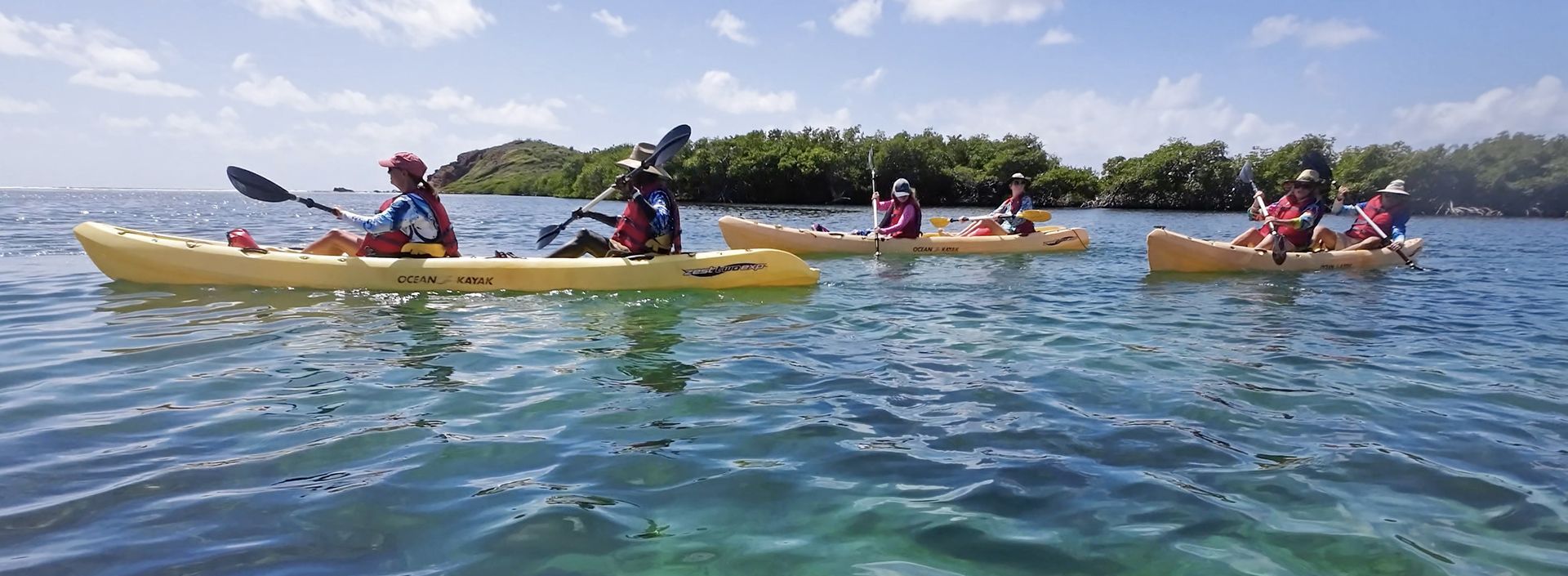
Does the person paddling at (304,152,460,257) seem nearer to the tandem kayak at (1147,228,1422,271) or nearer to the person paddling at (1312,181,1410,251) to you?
the tandem kayak at (1147,228,1422,271)

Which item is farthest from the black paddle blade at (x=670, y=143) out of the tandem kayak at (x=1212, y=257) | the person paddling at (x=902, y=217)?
the tandem kayak at (x=1212, y=257)

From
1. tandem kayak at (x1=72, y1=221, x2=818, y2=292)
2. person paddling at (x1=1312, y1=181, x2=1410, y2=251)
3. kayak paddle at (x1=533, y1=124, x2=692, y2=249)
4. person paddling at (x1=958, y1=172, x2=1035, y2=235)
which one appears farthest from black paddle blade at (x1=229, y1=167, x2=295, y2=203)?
person paddling at (x1=1312, y1=181, x2=1410, y2=251)

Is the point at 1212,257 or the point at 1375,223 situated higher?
the point at 1375,223

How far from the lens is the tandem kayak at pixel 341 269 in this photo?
342 inches

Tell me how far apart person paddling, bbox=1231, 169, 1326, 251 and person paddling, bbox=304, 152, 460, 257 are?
11.2 meters

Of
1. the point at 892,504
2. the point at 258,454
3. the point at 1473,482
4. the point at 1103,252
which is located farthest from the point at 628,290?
the point at 1103,252

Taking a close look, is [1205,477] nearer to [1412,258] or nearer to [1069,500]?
[1069,500]

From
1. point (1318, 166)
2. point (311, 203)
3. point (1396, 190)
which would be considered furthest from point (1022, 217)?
point (311, 203)

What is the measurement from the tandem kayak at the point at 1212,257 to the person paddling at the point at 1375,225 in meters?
0.97

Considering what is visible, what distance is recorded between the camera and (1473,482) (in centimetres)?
374

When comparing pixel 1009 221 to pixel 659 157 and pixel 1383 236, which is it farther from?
pixel 659 157

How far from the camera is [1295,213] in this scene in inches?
503

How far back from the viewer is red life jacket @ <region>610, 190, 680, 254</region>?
953 cm

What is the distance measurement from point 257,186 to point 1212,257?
12487mm
